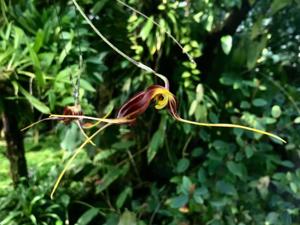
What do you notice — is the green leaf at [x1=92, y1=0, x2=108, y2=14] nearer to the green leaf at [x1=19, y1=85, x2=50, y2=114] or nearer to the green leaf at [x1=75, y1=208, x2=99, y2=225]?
the green leaf at [x1=19, y1=85, x2=50, y2=114]

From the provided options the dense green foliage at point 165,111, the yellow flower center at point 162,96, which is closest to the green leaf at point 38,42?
the dense green foliage at point 165,111

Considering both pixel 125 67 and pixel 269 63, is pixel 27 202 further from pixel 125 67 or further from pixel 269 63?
pixel 269 63

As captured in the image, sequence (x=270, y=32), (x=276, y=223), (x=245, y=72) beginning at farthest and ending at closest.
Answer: (x=270, y=32) → (x=245, y=72) → (x=276, y=223)

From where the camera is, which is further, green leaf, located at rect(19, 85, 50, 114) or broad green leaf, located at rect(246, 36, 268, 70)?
broad green leaf, located at rect(246, 36, 268, 70)

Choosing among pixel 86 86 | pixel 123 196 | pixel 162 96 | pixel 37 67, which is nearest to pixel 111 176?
pixel 123 196

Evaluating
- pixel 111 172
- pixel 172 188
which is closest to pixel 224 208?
pixel 172 188

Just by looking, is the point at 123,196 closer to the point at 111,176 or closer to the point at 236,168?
the point at 111,176

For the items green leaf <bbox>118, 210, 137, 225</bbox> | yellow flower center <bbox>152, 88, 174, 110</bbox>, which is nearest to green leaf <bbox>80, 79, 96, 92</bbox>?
green leaf <bbox>118, 210, 137, 225</bbox>

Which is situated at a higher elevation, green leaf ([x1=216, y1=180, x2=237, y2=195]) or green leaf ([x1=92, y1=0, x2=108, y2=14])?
green leaf ([x1=92, y1=0, x2=108, y2=14])

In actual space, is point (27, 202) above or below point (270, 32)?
below
